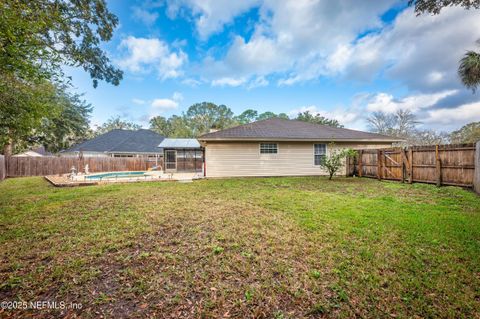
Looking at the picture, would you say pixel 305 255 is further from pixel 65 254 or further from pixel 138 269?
pixel 65 254

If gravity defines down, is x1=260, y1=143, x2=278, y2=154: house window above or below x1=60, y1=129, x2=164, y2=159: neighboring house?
below

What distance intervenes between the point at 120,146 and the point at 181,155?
938 centimetres

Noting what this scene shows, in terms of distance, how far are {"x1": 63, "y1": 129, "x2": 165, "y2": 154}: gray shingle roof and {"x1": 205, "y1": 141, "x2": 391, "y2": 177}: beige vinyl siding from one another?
10.9 metres

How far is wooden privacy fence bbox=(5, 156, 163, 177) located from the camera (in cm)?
1411

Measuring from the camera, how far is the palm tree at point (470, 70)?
799 centimetres

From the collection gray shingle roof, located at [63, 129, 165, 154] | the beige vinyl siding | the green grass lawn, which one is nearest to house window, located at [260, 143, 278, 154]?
the beige vinyl siding

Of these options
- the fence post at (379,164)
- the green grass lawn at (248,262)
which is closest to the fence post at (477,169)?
the green grass lawn at (248,262)

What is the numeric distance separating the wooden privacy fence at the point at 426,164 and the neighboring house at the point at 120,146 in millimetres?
18549

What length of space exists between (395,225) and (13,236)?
7.00 meters

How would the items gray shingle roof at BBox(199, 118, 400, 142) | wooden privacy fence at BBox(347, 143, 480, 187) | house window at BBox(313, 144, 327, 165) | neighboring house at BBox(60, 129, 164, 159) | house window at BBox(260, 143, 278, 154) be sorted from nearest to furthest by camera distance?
wooden privacy fence at BBox(347, 143, 480, 187) < gray shingle roof at BBox(199, 118, 400, 142) < house window at BBox(260, 143, 278, 154) < house window at BBox(313, 144, 327, 165) < neighboring house at BBox(60, 129, 164, 159)

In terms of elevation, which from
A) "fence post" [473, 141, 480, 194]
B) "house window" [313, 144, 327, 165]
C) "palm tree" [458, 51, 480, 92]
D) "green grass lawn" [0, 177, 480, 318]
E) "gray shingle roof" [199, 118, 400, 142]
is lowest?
"green grass lawn" [0, 177, 480, 318]

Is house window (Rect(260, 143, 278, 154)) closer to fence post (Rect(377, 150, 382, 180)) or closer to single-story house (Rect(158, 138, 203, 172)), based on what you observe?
fence post (Rect(377, 150, 382, 180))

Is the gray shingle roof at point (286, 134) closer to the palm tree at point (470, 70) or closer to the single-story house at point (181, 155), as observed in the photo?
the palm tree at point (470, 70)

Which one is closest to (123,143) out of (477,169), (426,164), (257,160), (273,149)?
(257,160)
